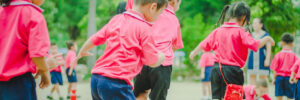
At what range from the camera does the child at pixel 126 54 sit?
118 inches

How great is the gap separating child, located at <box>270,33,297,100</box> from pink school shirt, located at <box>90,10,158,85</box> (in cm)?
501

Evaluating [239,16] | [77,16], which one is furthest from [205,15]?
[239,16]

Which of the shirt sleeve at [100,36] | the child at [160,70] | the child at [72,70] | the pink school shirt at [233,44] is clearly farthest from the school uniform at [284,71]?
the child at [72,70]

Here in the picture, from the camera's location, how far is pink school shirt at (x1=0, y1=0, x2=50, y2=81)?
268 cm

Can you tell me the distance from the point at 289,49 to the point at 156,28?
424 centimetres

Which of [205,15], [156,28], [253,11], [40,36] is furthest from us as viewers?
[205,15]

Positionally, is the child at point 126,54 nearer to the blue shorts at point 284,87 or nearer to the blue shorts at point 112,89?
the blue shorts at point 112,89

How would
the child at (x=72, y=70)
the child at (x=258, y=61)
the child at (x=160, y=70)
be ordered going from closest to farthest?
the child at (x=160, y=70) < the child at (x=258, y=61) < the child at (x=72, y=70)

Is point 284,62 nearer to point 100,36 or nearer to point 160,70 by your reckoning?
point 160,70

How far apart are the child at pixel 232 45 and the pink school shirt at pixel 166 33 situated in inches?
29.0

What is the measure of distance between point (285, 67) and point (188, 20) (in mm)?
13434

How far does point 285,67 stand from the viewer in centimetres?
724

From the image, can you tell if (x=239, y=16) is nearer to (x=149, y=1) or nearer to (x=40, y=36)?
(x=149, y=1)

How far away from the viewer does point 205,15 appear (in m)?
23.0
